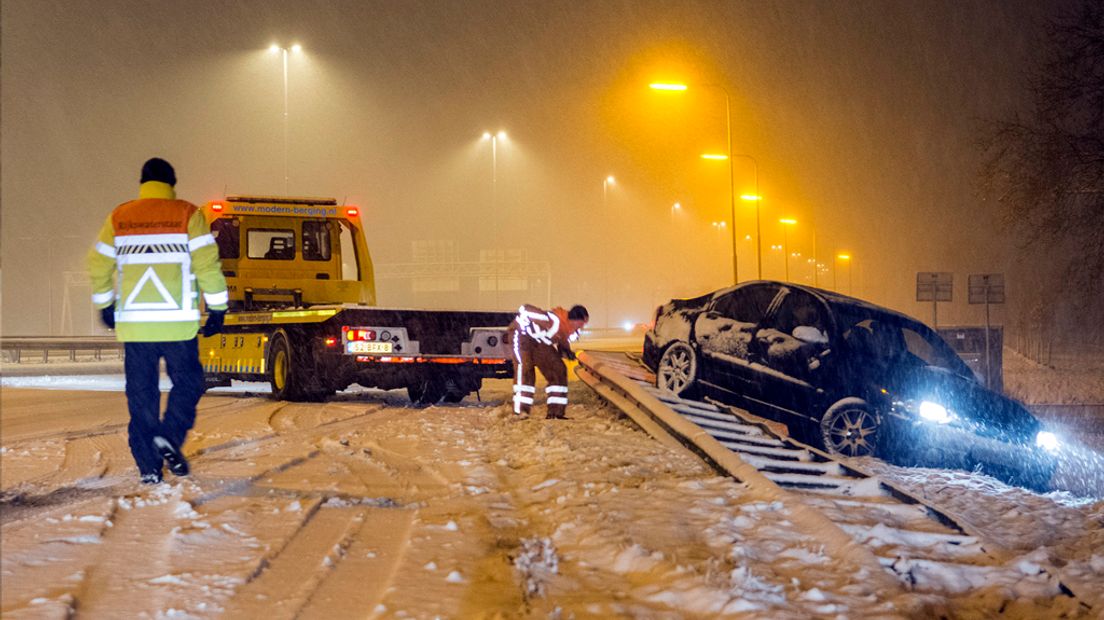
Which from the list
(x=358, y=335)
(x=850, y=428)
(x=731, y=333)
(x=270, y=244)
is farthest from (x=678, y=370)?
(x=270, y=244)

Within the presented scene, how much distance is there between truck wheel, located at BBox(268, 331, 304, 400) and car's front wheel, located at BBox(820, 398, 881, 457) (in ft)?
21.5

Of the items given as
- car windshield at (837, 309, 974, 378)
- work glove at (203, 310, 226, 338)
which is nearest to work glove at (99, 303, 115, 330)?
work glove at (203, 310, 226, 338)

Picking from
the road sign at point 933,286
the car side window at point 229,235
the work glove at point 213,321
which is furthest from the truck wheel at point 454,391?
the road sign at point 933,286

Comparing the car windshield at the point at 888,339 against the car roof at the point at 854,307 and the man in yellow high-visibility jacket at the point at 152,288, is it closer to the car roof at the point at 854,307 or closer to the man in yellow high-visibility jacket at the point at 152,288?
the car roof at the point at 854,307

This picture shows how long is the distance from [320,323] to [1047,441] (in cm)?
833

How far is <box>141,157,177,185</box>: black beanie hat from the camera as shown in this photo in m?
5.67

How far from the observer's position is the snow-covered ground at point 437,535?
3.85 meters

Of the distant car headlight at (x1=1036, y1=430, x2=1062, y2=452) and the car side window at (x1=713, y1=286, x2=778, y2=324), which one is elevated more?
the car side window at (x1=713, y1=286, x2=778, y2=324)

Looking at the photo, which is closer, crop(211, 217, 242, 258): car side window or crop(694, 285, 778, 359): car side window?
crop(694, 285, 778, 359): car side window

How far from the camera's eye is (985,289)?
23.7 metres

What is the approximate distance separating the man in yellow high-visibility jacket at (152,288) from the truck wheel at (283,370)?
21.6ft

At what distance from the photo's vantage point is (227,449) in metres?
7.48

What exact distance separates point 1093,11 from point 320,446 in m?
21.0

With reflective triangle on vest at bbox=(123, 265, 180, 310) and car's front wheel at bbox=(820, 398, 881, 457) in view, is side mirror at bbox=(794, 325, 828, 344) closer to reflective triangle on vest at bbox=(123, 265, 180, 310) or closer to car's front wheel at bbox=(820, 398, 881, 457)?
car's front wheel at bbox=(820, 398, 881, 457)
